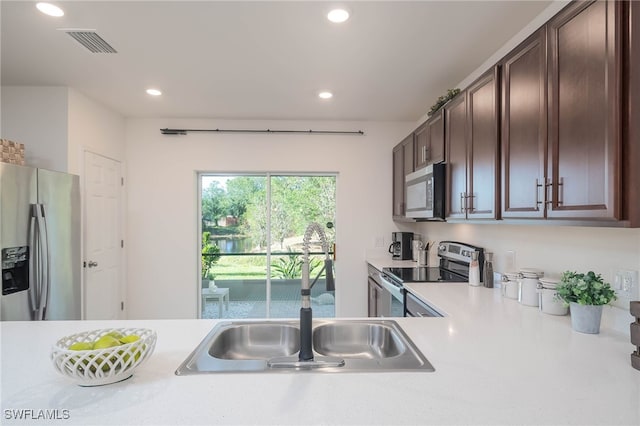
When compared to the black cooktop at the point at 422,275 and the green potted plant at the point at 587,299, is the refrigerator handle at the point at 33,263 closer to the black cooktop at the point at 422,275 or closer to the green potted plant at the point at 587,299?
the black cooktop at the point at 422,275

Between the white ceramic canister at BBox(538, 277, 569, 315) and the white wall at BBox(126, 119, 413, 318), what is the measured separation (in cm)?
Result: 232

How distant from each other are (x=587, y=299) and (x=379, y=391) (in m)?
1.07

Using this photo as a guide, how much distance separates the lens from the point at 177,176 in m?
3.80

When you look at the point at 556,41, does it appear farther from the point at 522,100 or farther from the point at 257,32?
the point at 257,32

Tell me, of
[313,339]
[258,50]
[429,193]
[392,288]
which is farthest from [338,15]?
[392,288]

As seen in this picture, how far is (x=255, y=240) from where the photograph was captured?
397 cm

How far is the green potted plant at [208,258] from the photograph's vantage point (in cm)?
395

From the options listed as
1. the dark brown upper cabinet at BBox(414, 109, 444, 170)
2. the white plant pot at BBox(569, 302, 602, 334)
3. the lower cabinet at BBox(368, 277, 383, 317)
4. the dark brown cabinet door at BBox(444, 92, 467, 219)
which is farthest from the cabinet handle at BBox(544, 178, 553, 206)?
the lower cabinet at BBox(368, 277, 383, 317)

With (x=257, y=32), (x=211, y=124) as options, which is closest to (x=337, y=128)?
(x=211, y=124)

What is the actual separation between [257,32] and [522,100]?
1599 millimetres

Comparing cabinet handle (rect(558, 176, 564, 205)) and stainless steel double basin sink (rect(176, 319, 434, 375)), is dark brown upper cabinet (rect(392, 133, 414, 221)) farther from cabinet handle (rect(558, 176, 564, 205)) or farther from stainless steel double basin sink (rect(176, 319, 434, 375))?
stainless steel double basin sink (rect(176, 319, 434, 375))

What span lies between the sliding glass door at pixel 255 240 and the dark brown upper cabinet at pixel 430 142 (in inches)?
55.2

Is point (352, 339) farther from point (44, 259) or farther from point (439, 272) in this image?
point (44, 259)

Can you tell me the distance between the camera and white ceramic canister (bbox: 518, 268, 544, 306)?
177cm
